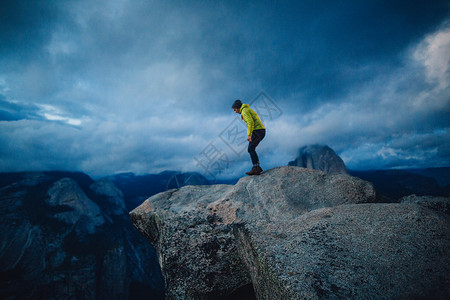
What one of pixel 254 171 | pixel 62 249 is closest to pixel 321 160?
pixel 254 171

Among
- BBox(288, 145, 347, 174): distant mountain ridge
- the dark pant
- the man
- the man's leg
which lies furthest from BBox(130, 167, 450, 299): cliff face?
BBox(288, 145, 347, 174): distant mountain ridge

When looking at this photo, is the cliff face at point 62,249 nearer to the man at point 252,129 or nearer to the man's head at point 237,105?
the man at point 252,129

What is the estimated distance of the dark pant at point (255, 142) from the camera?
28.2 feet

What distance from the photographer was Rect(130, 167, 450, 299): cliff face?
2.68m

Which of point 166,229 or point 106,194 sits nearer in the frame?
point 166,229

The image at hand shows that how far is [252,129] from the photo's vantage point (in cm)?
841

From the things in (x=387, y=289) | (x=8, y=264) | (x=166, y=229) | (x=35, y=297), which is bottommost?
(x=35, y=297)

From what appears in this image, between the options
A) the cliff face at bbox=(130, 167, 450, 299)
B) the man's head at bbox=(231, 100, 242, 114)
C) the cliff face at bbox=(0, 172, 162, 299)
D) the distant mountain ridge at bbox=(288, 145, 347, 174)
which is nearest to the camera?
the cliff face at bbox=(130, 167, 450, 299)

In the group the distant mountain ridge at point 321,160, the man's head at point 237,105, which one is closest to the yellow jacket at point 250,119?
the man's head at point 237,105

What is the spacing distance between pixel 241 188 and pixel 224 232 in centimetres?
218

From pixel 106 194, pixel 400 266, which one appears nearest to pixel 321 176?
pixel 400 266

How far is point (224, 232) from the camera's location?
18.8ft

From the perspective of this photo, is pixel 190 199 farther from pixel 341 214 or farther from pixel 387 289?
pixel 387 289

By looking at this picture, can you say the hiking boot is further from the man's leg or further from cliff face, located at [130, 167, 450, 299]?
cliff face, located at [130, 167, 450, 299]
